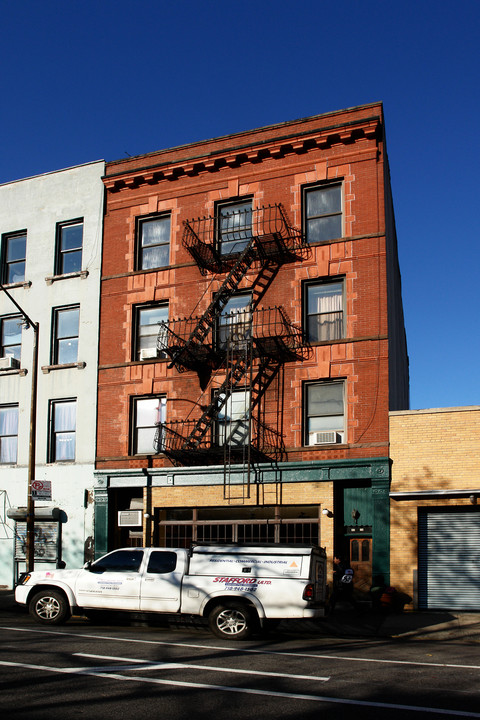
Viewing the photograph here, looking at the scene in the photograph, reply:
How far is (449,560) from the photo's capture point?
20.1 meters

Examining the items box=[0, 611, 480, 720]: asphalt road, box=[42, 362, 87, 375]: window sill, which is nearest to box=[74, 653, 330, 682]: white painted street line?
box=[0, 611, 480, 720]: asphalt road

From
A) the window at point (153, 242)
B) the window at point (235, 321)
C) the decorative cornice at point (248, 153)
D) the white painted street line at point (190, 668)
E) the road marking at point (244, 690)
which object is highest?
the decorative cornice at point (248, 153)

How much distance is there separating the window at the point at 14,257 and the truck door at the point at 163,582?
1592cm

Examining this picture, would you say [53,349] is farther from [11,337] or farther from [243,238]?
[243,238]

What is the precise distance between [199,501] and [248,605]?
28.8 ft

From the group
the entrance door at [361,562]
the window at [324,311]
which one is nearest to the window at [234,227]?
the window at [324,311]

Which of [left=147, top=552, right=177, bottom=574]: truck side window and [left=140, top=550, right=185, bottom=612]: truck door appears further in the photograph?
[left=147, top=552, right=177, bottom=574]: truck side window

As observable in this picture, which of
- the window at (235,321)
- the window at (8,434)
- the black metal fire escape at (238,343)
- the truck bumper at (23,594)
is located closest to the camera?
the truck bumper at (23,594)

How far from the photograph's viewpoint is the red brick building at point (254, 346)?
21500 millimetres

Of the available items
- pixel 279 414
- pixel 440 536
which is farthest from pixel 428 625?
pixel 279 414

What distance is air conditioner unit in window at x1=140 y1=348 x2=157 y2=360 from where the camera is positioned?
24.4 metres

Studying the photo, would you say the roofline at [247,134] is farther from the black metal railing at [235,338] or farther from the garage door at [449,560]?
the garage door at [449,560]

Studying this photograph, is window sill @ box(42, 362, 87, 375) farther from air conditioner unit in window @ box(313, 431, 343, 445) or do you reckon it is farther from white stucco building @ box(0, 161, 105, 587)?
air conditioner unit in window @ box(313, 431, 343, 445)

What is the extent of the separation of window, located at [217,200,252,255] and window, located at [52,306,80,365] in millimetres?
5891
